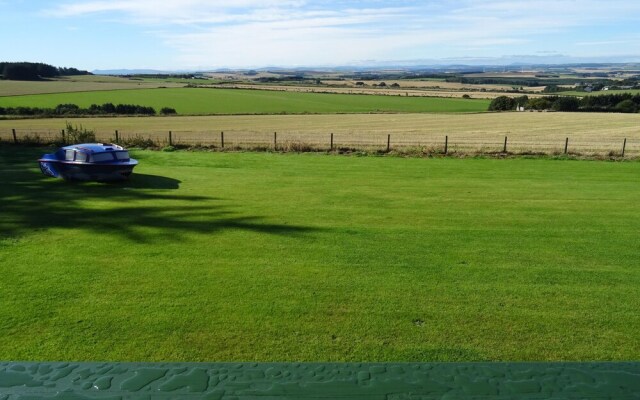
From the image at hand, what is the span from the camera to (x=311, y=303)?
23.0ft

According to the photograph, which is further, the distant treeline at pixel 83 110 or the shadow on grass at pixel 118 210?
the distant treeline at pixel 83 110

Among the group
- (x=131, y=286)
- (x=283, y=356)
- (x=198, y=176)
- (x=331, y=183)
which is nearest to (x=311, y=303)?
(x=283, y=356)

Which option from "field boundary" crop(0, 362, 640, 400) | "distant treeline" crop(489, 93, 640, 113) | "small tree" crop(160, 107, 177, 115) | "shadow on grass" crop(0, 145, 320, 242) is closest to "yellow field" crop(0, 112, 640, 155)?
"small tree" crop(160, 107, 177, 115)

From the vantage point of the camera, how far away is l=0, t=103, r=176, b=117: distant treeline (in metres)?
53.0

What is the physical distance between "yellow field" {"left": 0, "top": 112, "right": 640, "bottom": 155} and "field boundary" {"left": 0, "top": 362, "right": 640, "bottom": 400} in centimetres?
3349

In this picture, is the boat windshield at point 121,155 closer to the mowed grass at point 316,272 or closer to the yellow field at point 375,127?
the mowed grass at point 316,272

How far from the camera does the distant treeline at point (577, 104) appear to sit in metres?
68.9

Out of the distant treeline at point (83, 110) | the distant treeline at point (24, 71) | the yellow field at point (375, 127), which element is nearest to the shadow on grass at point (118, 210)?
the yellow field at point (375, 127)

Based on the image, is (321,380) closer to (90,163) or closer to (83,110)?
(90,163)

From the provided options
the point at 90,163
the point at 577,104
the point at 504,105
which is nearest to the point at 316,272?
the point at 90,163

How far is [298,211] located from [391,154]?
1255 cm

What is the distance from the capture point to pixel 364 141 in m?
33.2

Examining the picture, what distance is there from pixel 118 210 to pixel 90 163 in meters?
3.86

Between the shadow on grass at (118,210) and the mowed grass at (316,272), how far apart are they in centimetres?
7
